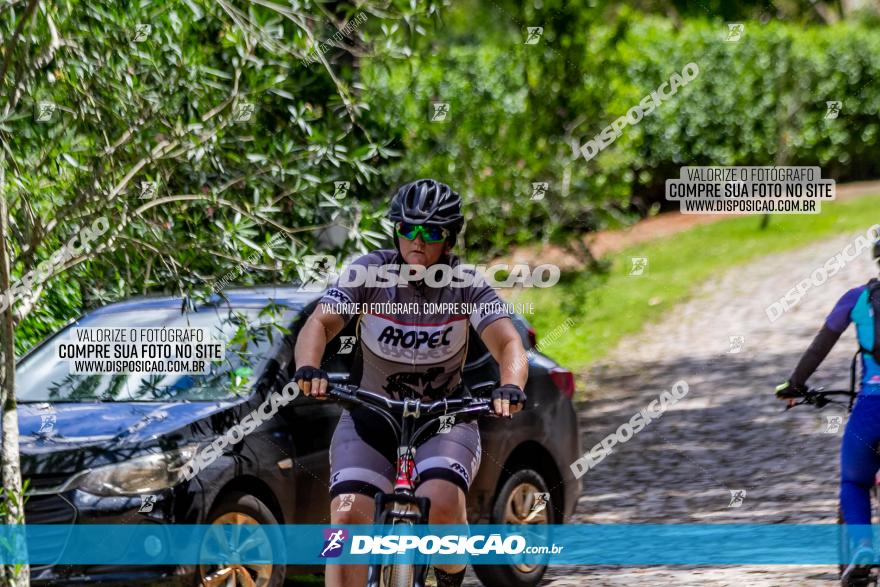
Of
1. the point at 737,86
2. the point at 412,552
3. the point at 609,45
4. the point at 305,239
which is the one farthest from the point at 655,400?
the point at 737,86

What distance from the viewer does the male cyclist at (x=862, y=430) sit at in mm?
6445

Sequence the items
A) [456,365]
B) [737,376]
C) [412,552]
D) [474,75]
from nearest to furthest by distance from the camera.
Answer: [412,552] → [456,365] → [737,376] → [474,75]

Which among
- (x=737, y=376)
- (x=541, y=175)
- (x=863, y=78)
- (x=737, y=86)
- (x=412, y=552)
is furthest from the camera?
(x=863, y=78)

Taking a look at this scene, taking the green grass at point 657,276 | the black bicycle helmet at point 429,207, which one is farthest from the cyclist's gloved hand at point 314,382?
the green grass at point 657,276

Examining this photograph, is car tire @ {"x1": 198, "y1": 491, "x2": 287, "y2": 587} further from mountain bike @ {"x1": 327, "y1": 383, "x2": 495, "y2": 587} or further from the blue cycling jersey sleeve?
the blue cycling jersey sleeve

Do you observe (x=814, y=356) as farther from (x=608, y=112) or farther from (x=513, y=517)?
(x=608, y=112)

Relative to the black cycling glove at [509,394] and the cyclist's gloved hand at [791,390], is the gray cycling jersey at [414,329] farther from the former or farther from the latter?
the cyclist's gloved hand at [791,390]

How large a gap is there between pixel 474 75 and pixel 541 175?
990 centimetres

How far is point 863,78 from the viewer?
28922mm

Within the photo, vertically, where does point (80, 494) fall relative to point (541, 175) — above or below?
below

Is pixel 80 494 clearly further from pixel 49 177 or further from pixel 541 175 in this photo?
pixel 541 175

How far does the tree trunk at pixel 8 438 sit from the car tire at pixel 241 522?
0.93 metres

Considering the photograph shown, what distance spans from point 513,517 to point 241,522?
181cm

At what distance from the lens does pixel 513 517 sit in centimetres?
829
